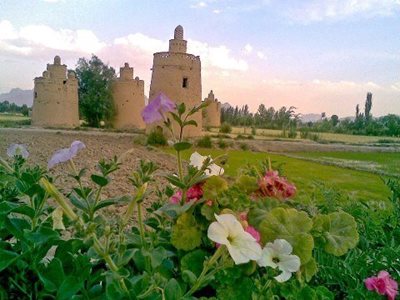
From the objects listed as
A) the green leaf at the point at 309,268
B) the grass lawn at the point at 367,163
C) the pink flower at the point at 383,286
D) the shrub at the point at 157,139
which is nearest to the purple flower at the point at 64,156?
the green leaf at the point at 309,268

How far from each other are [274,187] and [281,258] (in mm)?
336

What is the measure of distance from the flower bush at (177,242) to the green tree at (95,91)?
2581 cm

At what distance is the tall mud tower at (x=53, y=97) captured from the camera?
73.6 feet

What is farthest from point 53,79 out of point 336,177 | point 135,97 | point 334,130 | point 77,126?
point 334,130

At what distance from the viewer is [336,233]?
1309 mm

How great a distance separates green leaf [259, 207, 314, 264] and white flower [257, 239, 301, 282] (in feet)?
0.30

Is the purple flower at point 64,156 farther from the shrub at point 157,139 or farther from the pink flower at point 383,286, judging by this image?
the shrub at point 157,139

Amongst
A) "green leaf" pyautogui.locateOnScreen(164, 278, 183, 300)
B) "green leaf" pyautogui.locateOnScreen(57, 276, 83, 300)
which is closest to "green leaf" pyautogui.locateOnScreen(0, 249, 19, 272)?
"green leaf" pyautogui.locateOnScreen(57, 276, 83, 300)

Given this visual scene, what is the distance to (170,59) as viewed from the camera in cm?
1905

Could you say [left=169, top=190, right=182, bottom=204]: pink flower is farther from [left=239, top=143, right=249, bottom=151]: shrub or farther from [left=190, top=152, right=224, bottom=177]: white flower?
[left=239, top=143, right=249, bottom=151]: shrub

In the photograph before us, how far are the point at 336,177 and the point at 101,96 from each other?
751 inches

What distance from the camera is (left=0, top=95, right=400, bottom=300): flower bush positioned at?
933mm

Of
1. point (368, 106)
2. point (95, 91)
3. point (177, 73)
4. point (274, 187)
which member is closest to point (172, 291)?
point (274, 187)

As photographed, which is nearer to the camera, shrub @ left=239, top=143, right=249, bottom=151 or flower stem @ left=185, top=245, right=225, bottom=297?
flower stem @ left=185, top=245, right=225, bottom=297
